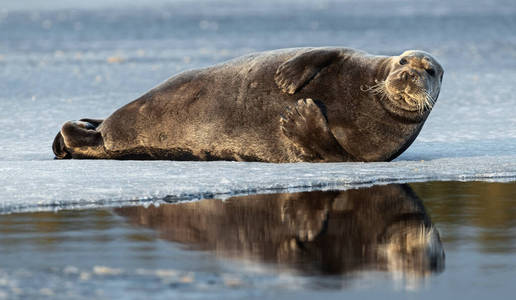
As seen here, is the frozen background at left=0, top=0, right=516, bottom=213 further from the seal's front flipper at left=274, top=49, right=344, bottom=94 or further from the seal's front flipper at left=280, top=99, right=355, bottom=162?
the seal's front flipper at left=274, top=49, right=344, bottom=94

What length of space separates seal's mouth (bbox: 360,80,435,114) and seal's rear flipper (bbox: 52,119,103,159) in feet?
6.59

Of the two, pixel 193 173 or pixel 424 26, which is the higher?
pixel 424 26

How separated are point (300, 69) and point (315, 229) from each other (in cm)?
254

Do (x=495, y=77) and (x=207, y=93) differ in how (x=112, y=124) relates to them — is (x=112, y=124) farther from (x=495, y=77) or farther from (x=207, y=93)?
(x=495, y=77)

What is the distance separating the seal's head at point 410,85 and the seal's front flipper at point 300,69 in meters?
0.39

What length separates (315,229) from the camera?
4840 millimetres

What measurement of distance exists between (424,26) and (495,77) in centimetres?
1644

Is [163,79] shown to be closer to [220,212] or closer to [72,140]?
[72,140]

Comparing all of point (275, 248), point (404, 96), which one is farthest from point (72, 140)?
point (275, 248)

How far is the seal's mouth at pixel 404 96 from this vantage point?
7070mm

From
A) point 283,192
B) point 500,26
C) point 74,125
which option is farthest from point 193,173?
point 500,26

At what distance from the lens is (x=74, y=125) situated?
7707 millimetres

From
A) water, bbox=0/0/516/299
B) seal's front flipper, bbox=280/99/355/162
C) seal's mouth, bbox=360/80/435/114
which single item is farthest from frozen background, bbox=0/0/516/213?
seal's mouth, bbox=360/80/435/114

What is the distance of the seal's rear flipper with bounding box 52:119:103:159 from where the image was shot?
764cm
